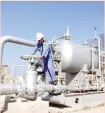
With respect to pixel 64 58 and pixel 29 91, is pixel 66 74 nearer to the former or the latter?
pixel 64 58

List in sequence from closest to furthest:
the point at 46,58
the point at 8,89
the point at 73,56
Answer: the point at 8,89 → the point at 46,58 → the point at 73,56

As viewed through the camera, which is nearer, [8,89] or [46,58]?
[8,89]

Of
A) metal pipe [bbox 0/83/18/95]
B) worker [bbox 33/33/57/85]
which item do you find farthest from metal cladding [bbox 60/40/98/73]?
metal pipe [bbox 0/83/18/95]

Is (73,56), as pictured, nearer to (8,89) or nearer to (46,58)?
(46,58)

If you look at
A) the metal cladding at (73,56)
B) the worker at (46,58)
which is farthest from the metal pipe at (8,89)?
the metal cladding at (73,56)

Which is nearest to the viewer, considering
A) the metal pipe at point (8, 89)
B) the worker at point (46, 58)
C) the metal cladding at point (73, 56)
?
the metal pipe at point (8, 89)

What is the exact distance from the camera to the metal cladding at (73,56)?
7.21m

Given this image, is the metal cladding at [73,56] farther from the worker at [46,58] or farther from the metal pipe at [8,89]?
the metal pipe at [8,89]

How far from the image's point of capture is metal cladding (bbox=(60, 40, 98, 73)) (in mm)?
7215

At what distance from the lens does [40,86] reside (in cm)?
517

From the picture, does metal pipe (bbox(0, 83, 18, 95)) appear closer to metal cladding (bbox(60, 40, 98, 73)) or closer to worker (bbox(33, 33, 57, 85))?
worker (bbox(33, 33, 57, 85))

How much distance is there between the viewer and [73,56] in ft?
23.9

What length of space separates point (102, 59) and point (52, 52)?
263 centimetres

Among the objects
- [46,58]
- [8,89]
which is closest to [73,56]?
[46,58]
